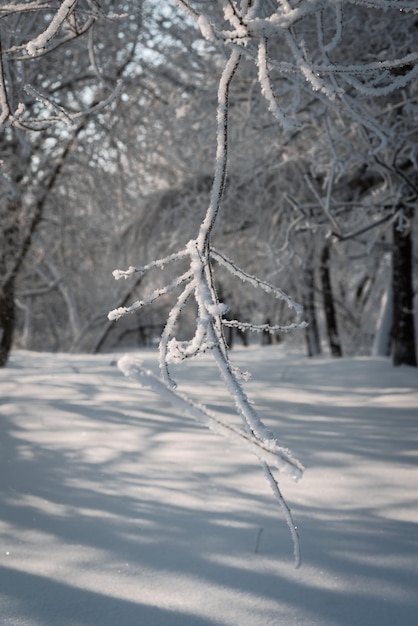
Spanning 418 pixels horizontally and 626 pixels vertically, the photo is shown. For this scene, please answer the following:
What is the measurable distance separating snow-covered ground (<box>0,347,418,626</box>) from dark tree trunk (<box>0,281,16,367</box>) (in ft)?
13.9

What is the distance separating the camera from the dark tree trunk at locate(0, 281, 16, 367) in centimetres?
855

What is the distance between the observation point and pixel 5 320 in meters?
8.71

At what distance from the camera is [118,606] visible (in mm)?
1948

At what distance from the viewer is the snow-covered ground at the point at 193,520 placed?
1962 millimetres

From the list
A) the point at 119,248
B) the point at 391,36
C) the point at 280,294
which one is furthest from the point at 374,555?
the point at 119,248

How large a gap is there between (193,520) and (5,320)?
22.7ft

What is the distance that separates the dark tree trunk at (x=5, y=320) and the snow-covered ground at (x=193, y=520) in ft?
13.9

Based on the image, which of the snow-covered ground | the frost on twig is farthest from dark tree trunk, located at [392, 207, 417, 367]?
the frost on twig

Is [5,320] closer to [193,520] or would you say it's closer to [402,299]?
[402,299]

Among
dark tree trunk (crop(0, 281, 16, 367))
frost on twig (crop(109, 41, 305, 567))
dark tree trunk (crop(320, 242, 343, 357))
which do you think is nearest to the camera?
frost on twig (crop(109, 41, 305, 567))

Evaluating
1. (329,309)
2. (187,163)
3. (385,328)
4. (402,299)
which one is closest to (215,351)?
(402,299)

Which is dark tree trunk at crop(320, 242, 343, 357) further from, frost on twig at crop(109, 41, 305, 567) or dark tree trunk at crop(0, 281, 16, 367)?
frost on twig at crop(109, 41, 305, 567)

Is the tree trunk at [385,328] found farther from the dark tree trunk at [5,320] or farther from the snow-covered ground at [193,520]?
the dark tree trunk at [5,320]

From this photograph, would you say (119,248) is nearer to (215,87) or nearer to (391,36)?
(215,87)
